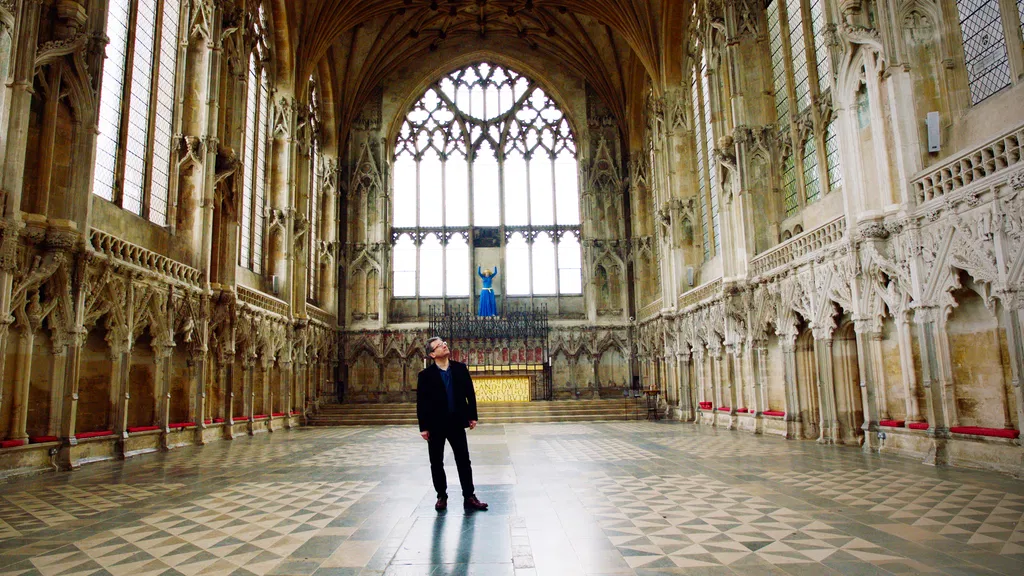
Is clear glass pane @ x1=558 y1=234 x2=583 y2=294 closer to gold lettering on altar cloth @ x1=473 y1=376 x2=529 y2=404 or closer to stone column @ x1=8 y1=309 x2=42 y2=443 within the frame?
gold lettering on altar cloth @ x1=473 y1=376 x2=529 y2=404

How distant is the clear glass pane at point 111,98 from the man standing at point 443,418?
423 inches

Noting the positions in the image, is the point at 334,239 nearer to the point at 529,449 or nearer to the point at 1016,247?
the point at 529,449

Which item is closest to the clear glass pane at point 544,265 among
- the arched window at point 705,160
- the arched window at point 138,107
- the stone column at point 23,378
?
the arched window at point 705,160

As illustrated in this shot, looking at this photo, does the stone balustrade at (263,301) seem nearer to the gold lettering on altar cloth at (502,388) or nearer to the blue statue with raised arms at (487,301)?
the gold lettering on altar cloth at (502,388)

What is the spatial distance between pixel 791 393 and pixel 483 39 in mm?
23797

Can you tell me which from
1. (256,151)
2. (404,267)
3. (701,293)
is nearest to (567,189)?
(404,267)

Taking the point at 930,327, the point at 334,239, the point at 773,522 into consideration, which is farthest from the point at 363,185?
the point at 773,522

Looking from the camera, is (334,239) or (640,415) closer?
(640,415)

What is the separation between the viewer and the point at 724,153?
Answer: 751 inches

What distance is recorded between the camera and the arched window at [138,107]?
14156mm

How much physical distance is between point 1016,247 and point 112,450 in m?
16.2

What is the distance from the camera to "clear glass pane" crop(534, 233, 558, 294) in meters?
31.8

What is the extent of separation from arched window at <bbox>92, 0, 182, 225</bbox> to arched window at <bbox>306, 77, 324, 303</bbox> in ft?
31.5

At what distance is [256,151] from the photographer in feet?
73.7
